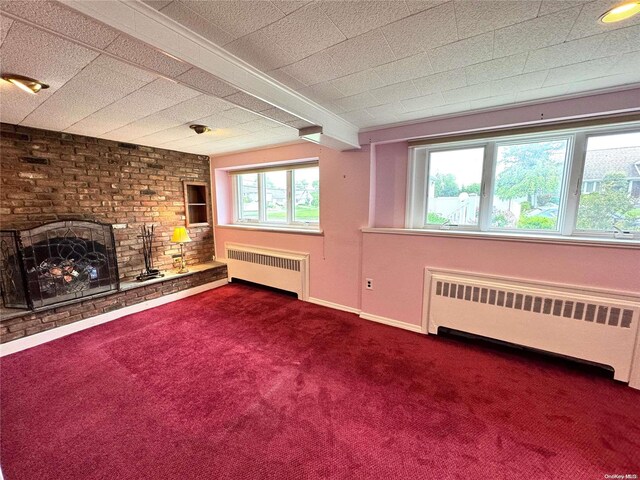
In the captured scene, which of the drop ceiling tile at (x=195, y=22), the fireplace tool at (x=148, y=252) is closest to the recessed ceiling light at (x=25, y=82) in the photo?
the drop ceiling tile at (x=195, y=22)

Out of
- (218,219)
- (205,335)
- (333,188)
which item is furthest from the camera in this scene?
(218,219)

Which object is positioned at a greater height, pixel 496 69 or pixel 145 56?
pixel 496 69

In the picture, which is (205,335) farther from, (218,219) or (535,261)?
(535,261)

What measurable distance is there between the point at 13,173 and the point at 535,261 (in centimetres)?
502

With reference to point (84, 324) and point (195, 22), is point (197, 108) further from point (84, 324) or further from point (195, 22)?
point (84, 324)

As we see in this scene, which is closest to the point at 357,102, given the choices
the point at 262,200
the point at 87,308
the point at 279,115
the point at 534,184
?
the point at 279,115

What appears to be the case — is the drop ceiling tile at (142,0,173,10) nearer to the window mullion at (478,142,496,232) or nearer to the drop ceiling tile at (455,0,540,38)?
the drop ceiling tile at (455,0,540,38)

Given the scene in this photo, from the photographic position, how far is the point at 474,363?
2.22 m

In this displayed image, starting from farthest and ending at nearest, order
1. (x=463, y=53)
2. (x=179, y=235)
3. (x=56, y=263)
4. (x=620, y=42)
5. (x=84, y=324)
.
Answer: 1. (x=179, y=235)
2. (x=84, y=324)
3. (x=56, y=263)
4. (x=463, y=53)
5. (x=620, y=42)

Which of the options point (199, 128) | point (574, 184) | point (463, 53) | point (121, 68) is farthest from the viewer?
point (199, 128)

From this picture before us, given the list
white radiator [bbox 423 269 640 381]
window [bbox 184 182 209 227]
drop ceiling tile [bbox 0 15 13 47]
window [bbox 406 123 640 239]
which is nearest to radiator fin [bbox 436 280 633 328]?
white radiator [bbox 423 269 640 381]

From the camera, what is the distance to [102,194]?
10.7 feet

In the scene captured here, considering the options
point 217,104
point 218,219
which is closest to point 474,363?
point 217,104

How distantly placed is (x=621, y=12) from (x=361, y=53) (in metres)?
1.10
